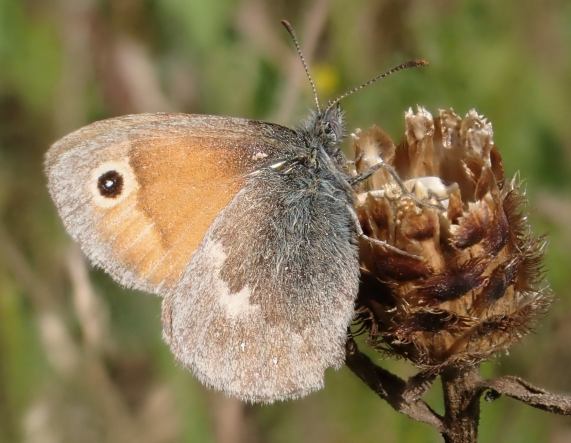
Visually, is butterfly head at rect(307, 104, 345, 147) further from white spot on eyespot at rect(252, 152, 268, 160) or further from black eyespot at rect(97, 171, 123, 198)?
black eyespot at rect(97, 171, 123, 198)

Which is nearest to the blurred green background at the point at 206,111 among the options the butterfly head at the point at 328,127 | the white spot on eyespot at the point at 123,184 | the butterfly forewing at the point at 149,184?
the butterfly head at the point at 328,127

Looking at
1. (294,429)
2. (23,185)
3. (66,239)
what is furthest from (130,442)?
(23,185)

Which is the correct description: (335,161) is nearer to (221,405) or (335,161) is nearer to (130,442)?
(221,405)

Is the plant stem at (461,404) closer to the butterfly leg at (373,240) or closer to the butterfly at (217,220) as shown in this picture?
the butterfly leg at (373,240)

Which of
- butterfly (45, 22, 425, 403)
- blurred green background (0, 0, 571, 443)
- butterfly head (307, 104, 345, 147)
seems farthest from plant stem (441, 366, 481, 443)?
blurred green background (0, 0, 571, 443)

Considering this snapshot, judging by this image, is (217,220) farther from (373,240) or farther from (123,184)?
(373,240)

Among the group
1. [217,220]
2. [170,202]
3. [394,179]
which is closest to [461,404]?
[394,179]
